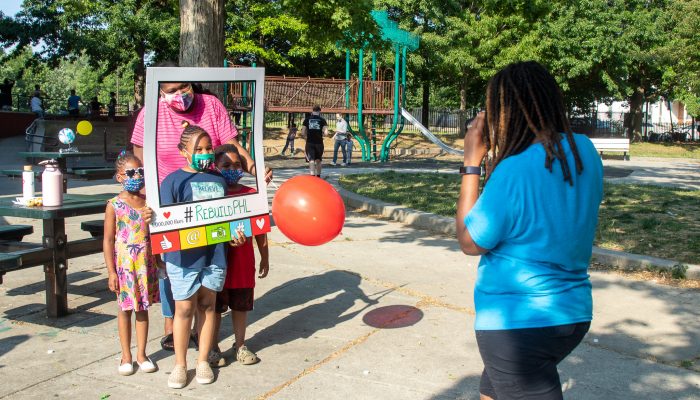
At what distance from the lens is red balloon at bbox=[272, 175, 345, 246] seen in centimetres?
416

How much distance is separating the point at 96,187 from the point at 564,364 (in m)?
11.4

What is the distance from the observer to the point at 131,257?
173 inches

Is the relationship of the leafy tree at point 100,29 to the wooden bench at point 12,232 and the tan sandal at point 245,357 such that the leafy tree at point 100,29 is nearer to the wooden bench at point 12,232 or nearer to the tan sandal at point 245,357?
the wooden bench at point 12,232

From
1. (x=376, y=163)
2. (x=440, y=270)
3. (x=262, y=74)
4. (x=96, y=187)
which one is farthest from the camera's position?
(x=376, y=163)

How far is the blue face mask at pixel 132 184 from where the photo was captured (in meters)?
4.40

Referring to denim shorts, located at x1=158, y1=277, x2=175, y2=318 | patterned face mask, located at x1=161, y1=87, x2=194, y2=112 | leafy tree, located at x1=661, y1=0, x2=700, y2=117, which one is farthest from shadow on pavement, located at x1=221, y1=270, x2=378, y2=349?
leafy tree, located at x1=661, y1=0, x2=700, y2=117

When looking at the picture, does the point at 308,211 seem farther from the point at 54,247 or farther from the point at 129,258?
the point at 54,247

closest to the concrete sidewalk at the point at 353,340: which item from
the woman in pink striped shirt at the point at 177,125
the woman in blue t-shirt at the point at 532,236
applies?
the woman in pink striped shirt at the point at 177,125

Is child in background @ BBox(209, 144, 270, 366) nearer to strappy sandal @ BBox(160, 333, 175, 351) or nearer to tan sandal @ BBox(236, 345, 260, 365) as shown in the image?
tan sandal @ BBox(236, 345, 260, 365)

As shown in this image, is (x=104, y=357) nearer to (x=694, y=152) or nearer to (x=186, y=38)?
(x=186, y=38)

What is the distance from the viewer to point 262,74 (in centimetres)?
441

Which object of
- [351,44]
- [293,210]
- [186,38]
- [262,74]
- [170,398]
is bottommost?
[170,398]

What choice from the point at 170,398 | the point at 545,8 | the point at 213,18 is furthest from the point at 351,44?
the point at 545,8

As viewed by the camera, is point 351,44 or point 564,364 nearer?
point 564,364
